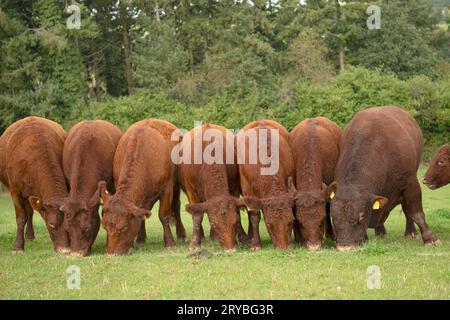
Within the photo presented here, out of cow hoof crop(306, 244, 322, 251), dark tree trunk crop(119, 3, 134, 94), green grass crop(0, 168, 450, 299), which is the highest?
dark tree trunk crop(119, 3, 134, 94)

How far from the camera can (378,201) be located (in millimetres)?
10438

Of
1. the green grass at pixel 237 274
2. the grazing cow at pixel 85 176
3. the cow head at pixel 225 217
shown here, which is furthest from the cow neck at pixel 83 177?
the cow head at pixel 225 217

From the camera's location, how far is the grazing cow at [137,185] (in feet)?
34.7

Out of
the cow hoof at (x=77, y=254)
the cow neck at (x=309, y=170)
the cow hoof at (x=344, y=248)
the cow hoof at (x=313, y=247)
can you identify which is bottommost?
the cow hoof at (x=77, y=254)

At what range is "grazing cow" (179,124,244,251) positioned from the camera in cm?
1070

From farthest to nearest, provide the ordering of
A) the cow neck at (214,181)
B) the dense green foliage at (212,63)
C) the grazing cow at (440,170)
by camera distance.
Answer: the dense green foliage at (212,63) → the grazing cow at (440,170) → the cow neck at (214,181)

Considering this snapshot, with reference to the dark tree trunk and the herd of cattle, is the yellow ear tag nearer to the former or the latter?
the herd of cattle

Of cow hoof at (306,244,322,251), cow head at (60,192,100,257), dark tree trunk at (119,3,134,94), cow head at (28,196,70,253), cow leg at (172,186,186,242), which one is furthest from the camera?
dark tree trunk at (119,3,134,94)

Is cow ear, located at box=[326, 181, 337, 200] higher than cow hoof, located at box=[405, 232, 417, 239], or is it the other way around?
cow ear, located at box=[326, 181, 337, 200]

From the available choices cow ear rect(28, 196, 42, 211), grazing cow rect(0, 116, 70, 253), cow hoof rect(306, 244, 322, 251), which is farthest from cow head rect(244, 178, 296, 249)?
cow ear rect(28, 196, 42, 211)

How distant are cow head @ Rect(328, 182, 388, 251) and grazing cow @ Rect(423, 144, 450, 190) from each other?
2565 millimetres

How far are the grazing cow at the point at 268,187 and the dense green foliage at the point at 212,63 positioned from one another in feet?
68.4

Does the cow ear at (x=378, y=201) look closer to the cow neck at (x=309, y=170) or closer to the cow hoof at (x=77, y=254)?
the cow neck at (x=309, y=170)

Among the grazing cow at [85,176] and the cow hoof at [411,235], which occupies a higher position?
the grazing cow at [85,176]
